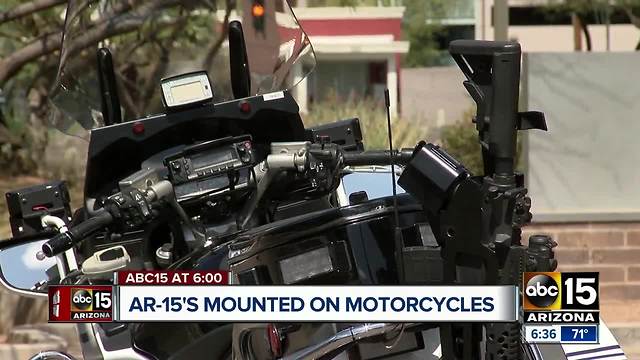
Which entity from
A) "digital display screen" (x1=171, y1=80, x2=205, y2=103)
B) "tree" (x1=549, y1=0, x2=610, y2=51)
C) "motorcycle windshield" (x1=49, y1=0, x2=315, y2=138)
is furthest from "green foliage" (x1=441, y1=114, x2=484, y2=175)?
"tree" (x1=549, y1=0, x2=610, y2=51)

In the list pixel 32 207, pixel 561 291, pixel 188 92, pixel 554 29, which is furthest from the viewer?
pixel 554 29

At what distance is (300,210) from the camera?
11.8 ft

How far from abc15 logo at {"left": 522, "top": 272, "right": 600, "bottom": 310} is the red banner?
0.73 metres

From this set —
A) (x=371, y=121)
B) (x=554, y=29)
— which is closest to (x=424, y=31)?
(x=554, y=29)

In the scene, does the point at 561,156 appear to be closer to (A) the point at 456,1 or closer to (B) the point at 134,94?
(B) the point at 134,94

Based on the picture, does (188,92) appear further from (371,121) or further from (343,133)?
(371,121)

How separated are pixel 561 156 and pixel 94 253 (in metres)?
5.96

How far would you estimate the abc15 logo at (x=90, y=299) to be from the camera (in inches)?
106

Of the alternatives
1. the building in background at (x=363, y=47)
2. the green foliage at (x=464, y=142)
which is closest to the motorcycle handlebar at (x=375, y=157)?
the green foliage at (x=464, y=142)

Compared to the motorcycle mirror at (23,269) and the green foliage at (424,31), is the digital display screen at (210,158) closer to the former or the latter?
the motorcycle mirror at (23,269)

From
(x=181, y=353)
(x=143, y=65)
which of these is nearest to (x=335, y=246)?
(x=181, y=353)

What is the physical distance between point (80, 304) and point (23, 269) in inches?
37.2

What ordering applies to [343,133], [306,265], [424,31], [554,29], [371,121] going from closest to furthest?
[306,265], [343,133], [371,121], [424,31], [554,29]

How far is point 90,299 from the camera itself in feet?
9.00
